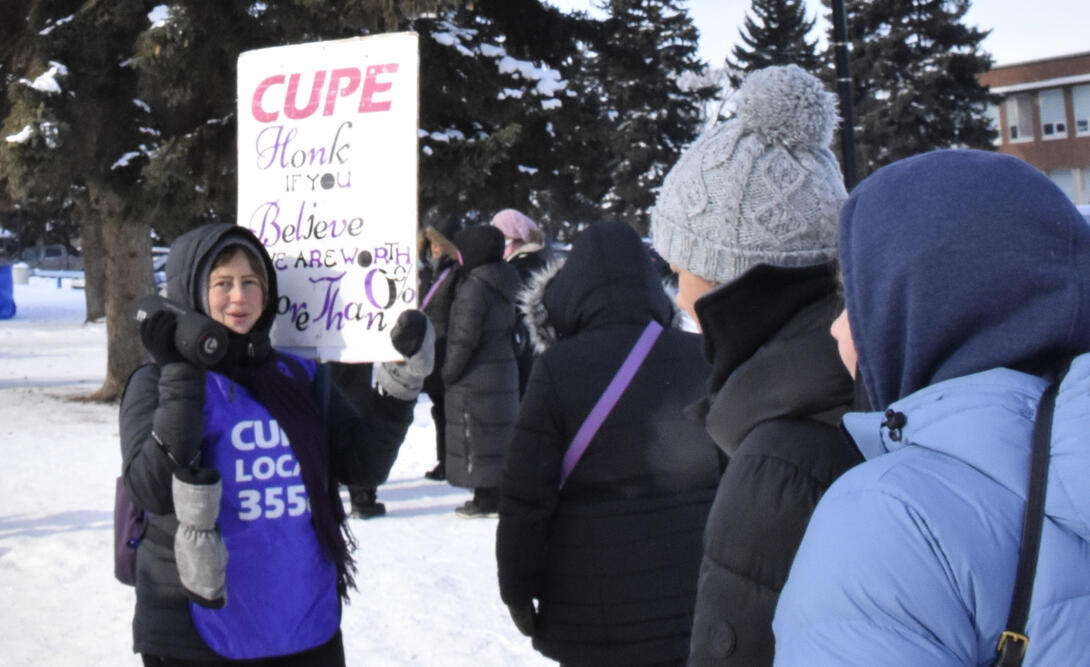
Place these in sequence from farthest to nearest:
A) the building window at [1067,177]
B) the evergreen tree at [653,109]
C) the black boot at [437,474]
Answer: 1. the building window at [1067,177]
2. the evergreen tree at [653,109]
3. the black boot at [437,474]

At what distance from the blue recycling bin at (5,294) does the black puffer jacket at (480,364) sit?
2407cm

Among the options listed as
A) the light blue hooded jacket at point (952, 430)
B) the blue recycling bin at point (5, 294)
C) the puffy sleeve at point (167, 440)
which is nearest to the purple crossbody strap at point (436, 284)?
the puffy sleeve at point (167, 440)

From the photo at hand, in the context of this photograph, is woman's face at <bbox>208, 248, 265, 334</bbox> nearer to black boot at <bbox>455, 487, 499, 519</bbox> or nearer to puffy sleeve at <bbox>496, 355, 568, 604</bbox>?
puffy sleeve at <bbox>496, 355, 568, 604</bbox>

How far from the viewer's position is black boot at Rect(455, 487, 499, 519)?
7.18 metres

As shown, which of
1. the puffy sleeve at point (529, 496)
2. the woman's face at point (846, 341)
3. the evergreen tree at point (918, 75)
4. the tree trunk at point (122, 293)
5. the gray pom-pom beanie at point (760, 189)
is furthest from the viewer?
the evergreen tree at point (918, 75)

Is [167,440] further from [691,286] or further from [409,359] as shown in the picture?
[691,286]

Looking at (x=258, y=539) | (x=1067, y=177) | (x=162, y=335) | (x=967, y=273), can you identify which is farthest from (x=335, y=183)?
(x=1067, y=177)

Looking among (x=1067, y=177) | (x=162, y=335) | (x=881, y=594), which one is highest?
(x=1067, y=177)

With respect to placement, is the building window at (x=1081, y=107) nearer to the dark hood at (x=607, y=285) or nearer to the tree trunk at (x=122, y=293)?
the tree trunk at (x=122, y=293)

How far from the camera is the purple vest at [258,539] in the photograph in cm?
268

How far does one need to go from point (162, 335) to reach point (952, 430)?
2016 mm

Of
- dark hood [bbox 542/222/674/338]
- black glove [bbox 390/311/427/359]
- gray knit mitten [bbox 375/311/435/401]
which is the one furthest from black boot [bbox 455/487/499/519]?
black glove [bbox 390/311/427/359]

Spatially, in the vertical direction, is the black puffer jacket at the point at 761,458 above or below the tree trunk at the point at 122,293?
below

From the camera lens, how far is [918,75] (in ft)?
116
